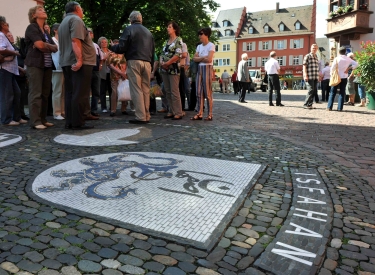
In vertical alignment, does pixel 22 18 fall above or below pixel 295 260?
above

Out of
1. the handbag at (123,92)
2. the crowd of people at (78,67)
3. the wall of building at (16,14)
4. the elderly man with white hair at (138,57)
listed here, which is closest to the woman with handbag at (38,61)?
the crowd of people at (78,67)

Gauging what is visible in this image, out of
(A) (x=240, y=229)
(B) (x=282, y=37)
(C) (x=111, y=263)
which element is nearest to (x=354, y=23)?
(A) (x=240, y=229)

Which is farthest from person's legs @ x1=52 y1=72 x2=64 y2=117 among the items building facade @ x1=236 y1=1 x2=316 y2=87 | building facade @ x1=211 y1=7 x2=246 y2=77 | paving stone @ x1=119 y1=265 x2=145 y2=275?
building facade @ x1=211 y1=7 x2=246 y2=77

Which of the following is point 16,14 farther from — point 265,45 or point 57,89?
point 265,45

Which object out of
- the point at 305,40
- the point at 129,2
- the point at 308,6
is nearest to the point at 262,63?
the point at 305,40

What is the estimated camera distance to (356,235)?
2.52 metres

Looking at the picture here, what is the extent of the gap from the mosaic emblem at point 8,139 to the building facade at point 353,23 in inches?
822

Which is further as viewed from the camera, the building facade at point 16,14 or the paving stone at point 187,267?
the building facade at point 16,14

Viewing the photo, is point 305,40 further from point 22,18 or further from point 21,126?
point 21,126

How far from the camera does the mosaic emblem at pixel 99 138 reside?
537 cm

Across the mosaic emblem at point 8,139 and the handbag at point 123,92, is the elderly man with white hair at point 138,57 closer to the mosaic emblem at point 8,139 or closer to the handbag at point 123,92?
the handbag at point 123,92

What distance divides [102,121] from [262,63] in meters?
71.9

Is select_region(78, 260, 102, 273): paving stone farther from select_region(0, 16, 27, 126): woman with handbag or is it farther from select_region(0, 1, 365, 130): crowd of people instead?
select_region(0, 16, 27, 126): woman with handbag

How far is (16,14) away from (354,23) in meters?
18.5
